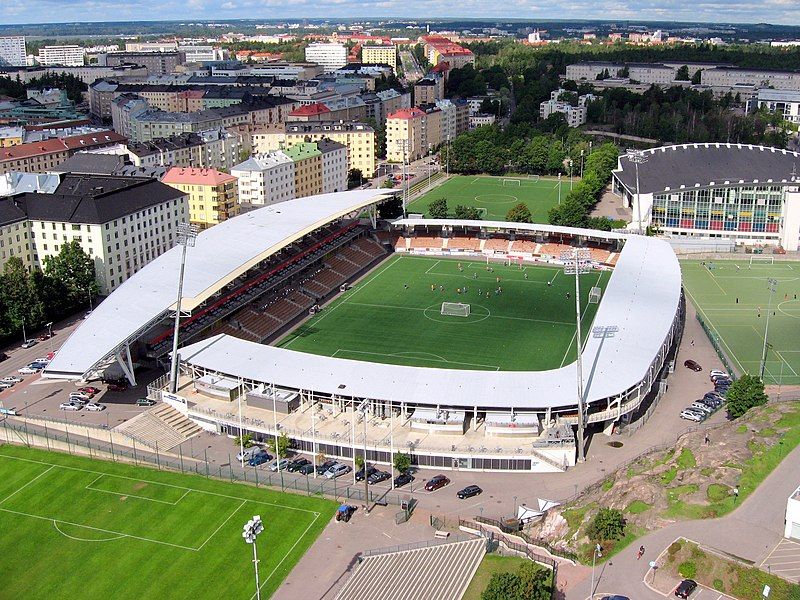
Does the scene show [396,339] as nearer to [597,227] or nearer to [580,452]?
[580,452]

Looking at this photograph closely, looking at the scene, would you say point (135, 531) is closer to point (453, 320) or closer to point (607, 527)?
point (607, 527)

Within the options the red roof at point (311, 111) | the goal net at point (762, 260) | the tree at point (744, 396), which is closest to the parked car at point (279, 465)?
the tree at point (744, 396)

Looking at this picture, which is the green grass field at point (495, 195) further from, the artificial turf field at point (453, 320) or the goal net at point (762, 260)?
the goal net at point (762, 260)

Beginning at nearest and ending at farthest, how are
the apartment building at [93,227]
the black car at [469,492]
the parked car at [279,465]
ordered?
the black car at [469,492] → the parked car at [279,465] → the apartment building at [93,227]

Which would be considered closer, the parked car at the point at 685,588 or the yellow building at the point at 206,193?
the parked car at the point at 685,588

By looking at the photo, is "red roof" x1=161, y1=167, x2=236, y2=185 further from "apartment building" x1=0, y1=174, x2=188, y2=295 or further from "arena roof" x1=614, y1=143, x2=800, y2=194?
"arena roof" x1=614, y1=143, x2=800, y2=194
